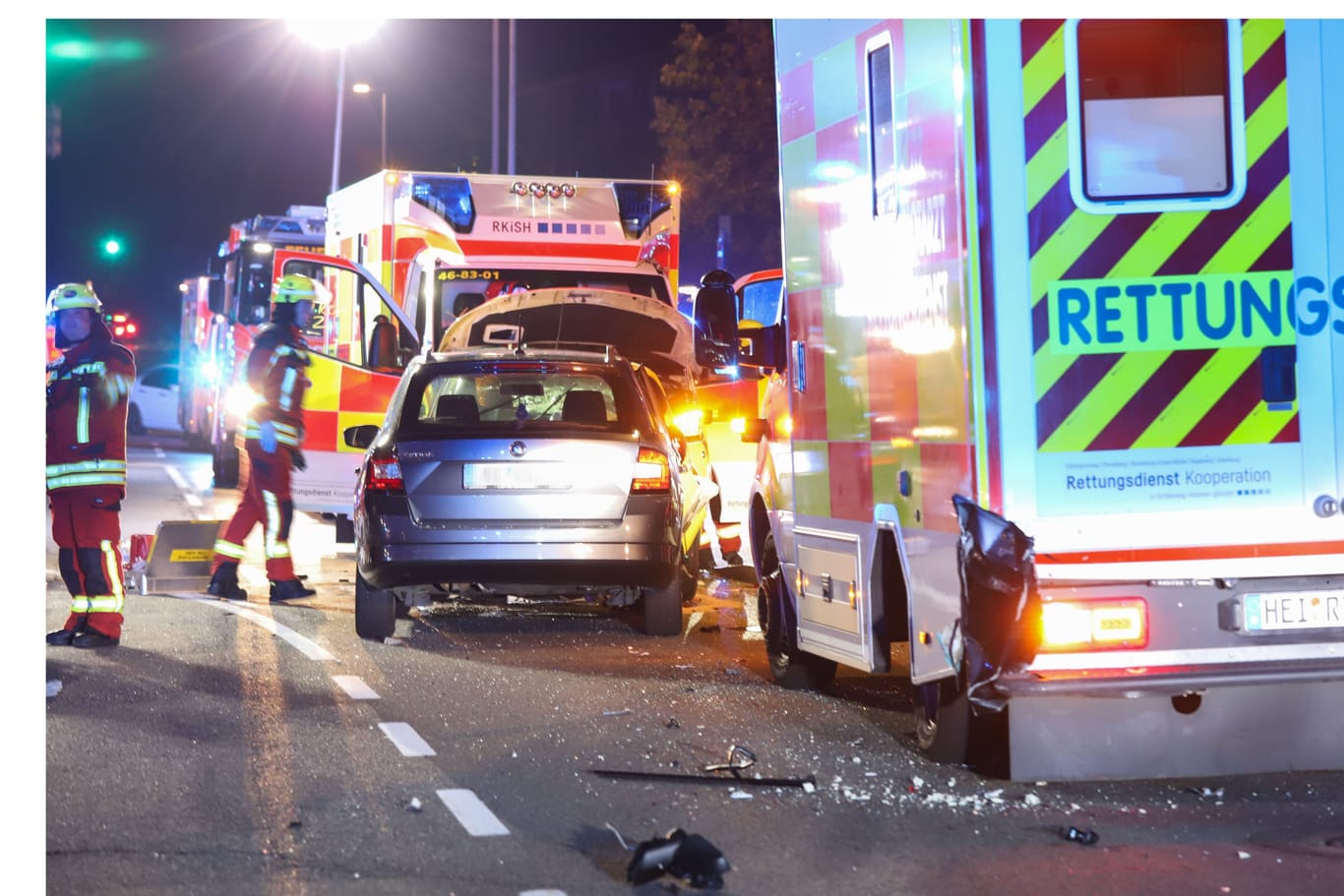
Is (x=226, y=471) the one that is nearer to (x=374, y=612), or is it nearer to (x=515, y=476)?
(x=374, y=612)

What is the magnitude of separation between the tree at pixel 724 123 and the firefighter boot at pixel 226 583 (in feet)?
57.0

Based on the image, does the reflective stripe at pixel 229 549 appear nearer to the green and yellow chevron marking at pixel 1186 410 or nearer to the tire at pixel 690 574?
the tire at pixel 690 574

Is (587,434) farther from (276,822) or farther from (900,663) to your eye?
(276,822)

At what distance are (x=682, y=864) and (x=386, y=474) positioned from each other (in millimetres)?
4672

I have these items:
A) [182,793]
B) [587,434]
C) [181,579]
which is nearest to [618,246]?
[181,579]

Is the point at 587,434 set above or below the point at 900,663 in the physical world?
above

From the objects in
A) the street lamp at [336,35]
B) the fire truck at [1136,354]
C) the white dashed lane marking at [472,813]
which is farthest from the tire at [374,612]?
the street lamp at [336,35]

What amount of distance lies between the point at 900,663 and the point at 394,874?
4452mm

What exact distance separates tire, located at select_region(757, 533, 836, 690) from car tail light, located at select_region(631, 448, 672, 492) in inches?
44.1

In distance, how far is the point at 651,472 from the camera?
973cm

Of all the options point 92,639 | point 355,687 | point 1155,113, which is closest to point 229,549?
point 92,639

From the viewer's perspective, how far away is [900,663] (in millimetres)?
9352

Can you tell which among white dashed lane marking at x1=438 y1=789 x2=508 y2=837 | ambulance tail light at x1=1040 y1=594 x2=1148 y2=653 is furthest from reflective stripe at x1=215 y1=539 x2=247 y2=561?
ambulance tail light at x1=1040 y1=594 x2=1148 y2=653

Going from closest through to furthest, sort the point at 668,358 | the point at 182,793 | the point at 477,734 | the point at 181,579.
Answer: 1. the point at 182,793
2. the point at 477,734
3. the point at 181,579
4. the point at 668,358
